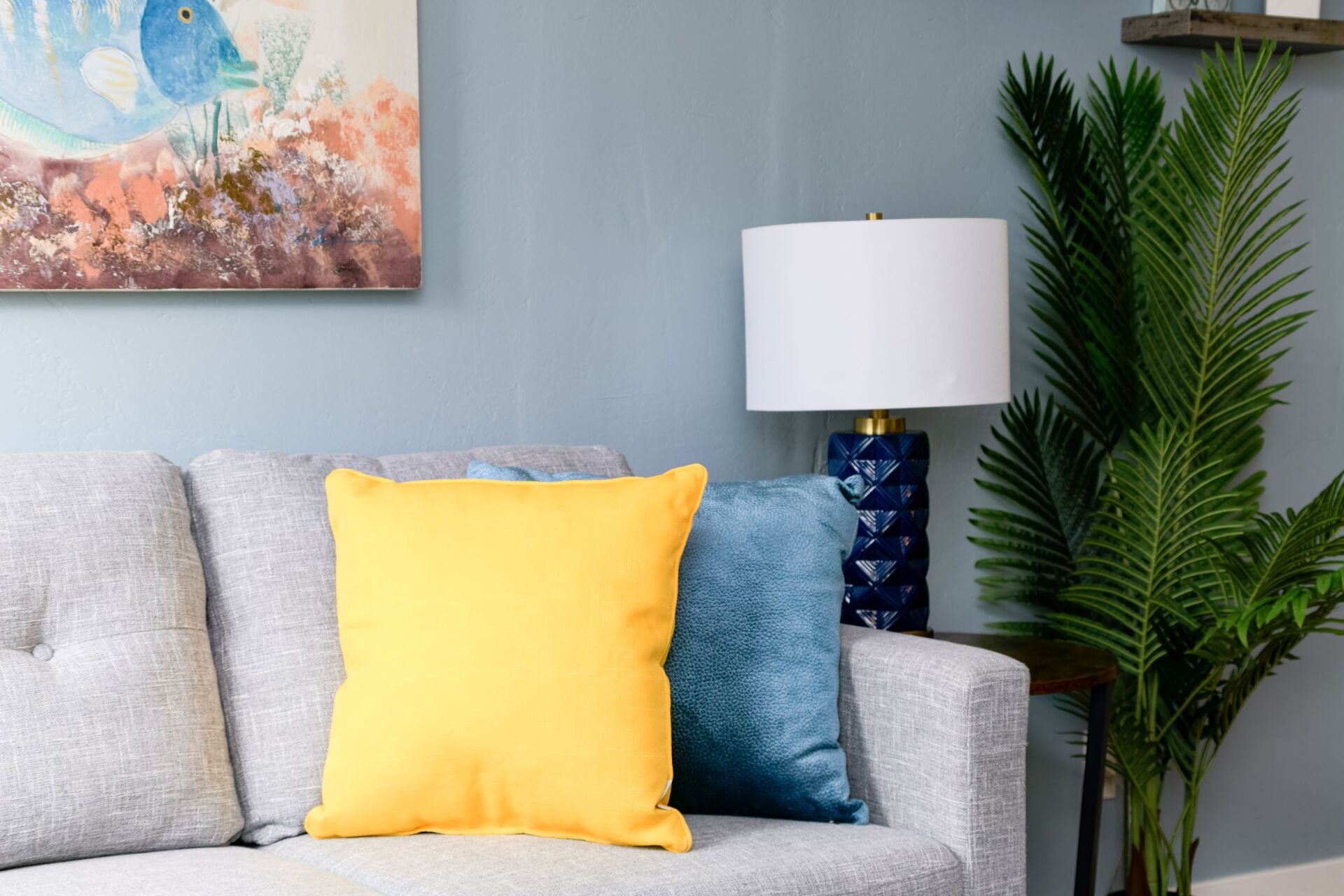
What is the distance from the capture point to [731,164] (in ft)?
8.16

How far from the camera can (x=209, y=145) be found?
2.04 metres

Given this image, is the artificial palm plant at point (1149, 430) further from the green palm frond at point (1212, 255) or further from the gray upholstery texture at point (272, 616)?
the gray upholstery texture at point (272, 616)

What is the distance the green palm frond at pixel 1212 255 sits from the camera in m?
2.39

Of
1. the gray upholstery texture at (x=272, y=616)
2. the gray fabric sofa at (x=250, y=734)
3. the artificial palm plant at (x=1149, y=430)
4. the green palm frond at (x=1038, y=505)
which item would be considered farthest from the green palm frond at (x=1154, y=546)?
the gray upholstery texture at (x=272, y=616)

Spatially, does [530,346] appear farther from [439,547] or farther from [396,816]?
[396,816]

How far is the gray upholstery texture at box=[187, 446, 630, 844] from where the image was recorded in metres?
1.72

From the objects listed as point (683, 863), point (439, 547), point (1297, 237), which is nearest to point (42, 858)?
point (439, 547)

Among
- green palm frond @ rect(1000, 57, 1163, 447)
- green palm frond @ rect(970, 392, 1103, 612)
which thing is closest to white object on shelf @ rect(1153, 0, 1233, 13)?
green palm frond @ rect(1000, 57, 1163, 447)

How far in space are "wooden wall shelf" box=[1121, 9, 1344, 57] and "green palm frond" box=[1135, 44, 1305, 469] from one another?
0.51 feet

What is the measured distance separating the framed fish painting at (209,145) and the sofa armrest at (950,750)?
966 millimetres

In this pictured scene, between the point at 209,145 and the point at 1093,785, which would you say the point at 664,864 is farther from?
the point at 209,145

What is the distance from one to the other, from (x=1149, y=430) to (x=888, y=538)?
0.54m

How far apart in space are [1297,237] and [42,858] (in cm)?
260
